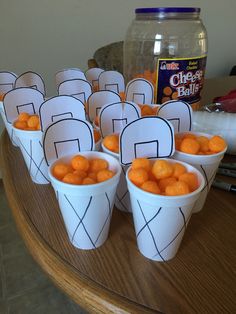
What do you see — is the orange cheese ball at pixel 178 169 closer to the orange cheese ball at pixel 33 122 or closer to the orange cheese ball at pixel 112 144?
the orange cheese ball at pixel 112 144

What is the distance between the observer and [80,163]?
376mm

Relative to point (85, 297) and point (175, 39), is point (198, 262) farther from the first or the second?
point (175, 39)

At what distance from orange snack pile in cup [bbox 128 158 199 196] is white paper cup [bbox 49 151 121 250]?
1.0 inches

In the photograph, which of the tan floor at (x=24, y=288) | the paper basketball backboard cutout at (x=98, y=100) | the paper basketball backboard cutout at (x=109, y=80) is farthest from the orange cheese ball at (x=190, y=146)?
the tan floor at (x=24, y=288)

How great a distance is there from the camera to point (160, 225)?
34 centimetres

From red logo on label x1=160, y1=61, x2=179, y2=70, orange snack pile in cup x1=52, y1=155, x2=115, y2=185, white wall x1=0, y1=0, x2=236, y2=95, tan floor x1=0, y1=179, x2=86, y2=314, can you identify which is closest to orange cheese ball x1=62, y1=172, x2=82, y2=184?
orange snack pile in cup x1=52, y1=155, x2=115, y2=185

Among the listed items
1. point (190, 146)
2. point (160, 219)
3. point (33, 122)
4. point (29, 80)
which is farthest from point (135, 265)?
point (29, 80)

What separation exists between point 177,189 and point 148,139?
0.34 ft

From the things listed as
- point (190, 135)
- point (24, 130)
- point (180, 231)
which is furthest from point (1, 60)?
point (180, 231)

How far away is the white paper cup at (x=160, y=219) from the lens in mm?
322

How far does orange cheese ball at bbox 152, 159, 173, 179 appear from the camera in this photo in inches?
14.1

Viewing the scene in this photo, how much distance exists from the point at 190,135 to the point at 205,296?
8.8 inches

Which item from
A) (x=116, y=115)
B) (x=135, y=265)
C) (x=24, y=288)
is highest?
(x=116, y=115)

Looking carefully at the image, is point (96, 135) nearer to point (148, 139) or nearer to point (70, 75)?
point (148, 139)
